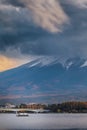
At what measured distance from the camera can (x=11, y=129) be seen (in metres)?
36.0

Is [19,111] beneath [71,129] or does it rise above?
above

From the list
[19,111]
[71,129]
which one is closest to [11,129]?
[71,129]

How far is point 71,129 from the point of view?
3359cm

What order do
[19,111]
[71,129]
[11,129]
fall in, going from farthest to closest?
[19,111] → [11,129] → [71,129]

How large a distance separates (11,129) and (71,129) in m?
Result: 4.77

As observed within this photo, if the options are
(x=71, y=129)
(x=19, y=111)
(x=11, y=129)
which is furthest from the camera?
(x=19, y=111)

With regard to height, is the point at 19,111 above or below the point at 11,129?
above

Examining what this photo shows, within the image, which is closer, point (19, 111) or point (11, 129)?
point (11, 129)

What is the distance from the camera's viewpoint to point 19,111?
72688mm

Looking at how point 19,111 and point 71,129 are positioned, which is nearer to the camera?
point 71,129

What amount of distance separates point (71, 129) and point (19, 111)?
3952 centimetres

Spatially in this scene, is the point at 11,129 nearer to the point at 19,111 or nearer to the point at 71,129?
the point at 71,129
